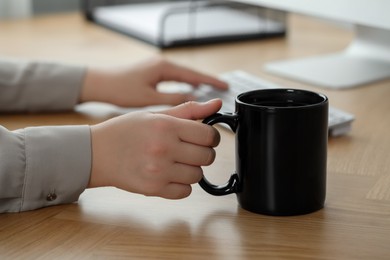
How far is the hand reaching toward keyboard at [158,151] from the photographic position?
776mm

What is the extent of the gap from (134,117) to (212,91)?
40 cm

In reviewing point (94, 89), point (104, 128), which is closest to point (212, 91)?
point (94, 89)

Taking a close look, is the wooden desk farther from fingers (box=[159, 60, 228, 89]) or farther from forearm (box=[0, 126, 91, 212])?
fingers (box=[159, 60, 228, 89])

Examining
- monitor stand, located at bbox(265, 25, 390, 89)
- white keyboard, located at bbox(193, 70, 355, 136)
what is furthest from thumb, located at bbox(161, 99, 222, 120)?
monitor stand, located at bbox(265, 25, 390, 89)

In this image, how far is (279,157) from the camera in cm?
73

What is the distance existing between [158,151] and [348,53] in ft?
2.47

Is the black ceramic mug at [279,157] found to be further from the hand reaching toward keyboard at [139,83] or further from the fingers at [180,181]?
the hand reaching toward keyboard at [139,83]

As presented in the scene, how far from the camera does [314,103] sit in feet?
2.58

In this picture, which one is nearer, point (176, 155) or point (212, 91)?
point (176, 155)

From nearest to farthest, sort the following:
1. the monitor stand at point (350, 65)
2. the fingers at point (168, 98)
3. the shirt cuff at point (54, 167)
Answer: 1. the shirt cuff at point (54, 167)
2. the fingers at point (168, 98)
3. the monitor stand at point (350, 65)

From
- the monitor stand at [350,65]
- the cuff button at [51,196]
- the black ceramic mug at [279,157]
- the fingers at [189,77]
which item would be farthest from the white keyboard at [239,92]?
the cuff button at [51,196]

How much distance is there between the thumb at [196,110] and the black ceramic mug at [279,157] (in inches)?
0.5

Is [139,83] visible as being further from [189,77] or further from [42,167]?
[42,167]

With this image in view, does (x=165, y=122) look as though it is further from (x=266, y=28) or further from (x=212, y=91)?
(x=266, y=28)
